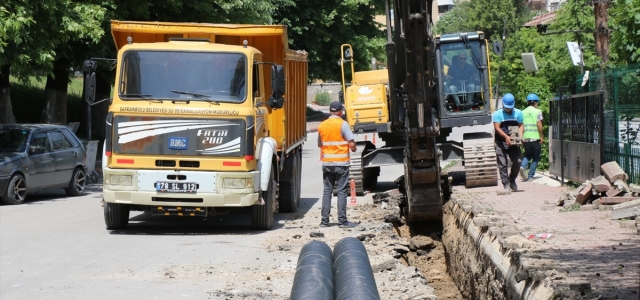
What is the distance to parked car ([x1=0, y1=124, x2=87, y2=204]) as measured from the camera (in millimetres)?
18609

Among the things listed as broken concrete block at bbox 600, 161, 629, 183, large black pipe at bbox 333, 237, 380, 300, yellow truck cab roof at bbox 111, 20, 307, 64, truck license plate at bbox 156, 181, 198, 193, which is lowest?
broken concrete block at bbox 600, 161, 629, 183

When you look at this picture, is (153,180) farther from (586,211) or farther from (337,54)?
(337,54)

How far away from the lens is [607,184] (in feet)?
45.8

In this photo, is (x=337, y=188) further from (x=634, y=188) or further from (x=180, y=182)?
(x=634, y=188)

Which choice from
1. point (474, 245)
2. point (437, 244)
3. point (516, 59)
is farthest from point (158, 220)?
point (516, 59)

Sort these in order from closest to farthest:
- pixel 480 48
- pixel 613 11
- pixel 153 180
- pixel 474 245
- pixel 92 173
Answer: pixel 474 245 → pixel 153 180 → pixel 480 48 → pixel 613 11 → pixel 92 173

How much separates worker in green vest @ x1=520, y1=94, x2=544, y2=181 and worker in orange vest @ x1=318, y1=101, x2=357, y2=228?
21.3 ft

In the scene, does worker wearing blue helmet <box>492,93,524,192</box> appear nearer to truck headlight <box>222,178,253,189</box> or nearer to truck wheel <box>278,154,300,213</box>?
truck wheel <box>278,154,300,213</box>

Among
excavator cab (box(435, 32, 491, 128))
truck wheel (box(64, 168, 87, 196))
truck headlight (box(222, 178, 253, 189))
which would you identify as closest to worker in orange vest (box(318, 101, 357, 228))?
truck headlight (box(222, 178, 253, 189))

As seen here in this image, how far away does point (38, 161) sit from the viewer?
1945cm

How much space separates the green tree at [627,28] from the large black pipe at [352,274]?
12820mm

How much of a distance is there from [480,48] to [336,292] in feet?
41.9

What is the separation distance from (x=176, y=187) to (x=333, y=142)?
2546mm

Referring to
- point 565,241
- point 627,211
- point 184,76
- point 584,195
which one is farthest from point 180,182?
point 627,211
